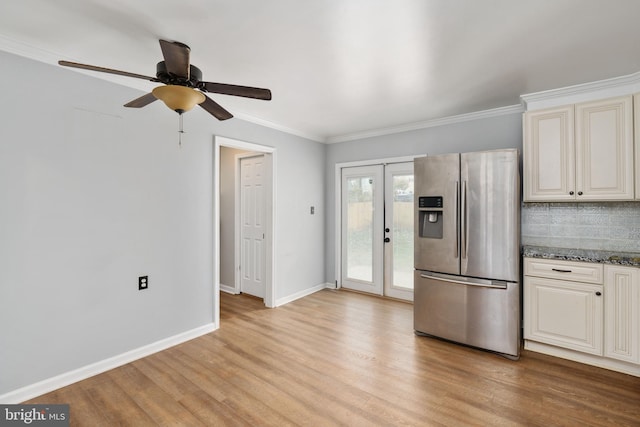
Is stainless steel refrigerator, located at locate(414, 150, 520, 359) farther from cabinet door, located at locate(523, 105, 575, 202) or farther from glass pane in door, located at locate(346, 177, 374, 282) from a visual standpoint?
glass pane in door, located at locate(346, 177, 374, 282)

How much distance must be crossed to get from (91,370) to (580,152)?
15.4 feet

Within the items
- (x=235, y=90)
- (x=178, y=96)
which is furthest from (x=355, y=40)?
(x=178, y=96)

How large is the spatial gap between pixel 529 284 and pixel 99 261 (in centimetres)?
391

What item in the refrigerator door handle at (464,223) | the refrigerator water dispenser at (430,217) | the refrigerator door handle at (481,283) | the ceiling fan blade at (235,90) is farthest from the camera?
the refrigerator water dispenser at (430,217)

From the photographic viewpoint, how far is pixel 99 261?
98.8 inches

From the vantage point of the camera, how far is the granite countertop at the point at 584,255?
2.52m

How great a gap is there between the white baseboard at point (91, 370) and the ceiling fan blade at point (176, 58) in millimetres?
2431

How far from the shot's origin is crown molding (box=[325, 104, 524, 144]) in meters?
3.51

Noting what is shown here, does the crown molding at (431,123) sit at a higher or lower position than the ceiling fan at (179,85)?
higher

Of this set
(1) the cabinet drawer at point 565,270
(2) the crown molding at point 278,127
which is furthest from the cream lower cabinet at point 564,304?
(2) the crown molding at point 278,127

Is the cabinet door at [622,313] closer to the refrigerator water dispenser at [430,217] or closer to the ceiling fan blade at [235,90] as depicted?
the refrigerator water dispenser at [430,217]

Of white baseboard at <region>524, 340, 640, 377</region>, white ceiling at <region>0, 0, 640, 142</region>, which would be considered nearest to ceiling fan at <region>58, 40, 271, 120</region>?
white ceiling at <region>0, 0, 640, 142</region>

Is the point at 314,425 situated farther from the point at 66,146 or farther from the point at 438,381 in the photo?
the point at 66,146

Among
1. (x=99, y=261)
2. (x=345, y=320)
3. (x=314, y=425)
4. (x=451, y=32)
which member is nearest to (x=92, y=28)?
(x=99, y=261)
